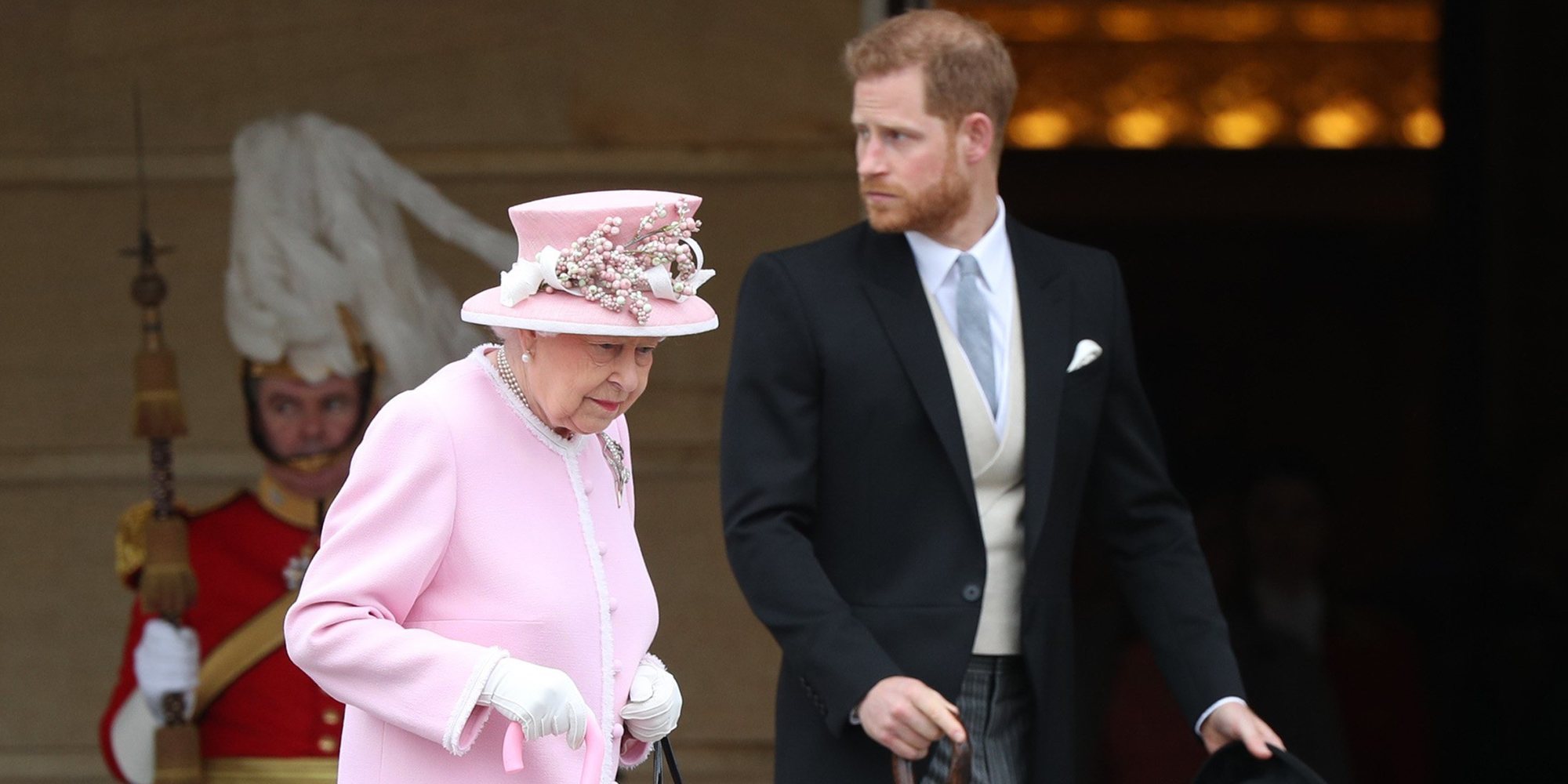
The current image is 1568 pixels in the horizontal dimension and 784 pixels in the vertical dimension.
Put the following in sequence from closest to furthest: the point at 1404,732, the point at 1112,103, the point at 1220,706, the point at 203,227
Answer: the point at 1220,706
the point at 203,227
the point at 1404,732
the point at 1112,103

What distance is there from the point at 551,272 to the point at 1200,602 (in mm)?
1185

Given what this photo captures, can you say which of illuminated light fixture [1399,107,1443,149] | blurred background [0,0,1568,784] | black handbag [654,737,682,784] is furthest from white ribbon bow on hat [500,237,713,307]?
illuminated light fixture [1399,107,1443,149]

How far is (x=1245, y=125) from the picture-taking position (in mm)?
5895

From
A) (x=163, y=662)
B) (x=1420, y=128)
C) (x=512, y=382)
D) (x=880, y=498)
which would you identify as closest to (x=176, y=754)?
(x=163, y=662)

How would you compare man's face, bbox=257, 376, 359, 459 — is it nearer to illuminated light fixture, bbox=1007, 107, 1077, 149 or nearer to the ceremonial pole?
the ceremonial pole

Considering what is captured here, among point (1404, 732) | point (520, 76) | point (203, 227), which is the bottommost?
point (1404, 732)

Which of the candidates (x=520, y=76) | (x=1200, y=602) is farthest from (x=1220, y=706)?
(x=520, y=76)

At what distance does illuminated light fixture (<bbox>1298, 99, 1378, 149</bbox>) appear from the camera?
589 centimetres

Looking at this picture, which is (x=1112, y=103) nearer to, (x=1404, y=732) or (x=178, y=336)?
(x=1404, y=732)

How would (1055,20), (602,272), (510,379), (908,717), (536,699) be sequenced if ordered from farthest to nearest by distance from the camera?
1. (1055,20)
2. (908,717)
3. (510,379)
4. (602,272)
5. (536,699)

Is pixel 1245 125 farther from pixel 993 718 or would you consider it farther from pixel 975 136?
pixel 993 718

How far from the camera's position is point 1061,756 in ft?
9.46

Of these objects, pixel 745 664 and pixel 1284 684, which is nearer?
pixel 745 664

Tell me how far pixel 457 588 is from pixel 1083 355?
1.03 metres
